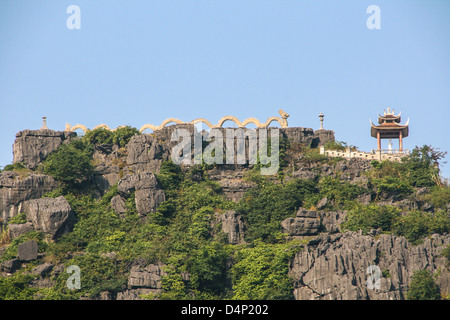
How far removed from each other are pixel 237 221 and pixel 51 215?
8953mm

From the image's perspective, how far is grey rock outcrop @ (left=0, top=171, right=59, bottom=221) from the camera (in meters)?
55.9

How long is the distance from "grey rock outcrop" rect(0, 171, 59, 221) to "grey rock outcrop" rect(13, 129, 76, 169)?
2051mm

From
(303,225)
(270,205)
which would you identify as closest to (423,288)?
(303,225)

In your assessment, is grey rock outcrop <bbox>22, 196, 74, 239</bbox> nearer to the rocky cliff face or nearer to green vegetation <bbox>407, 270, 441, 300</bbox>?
the rocky cliff face

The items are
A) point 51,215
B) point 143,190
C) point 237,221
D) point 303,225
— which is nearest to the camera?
point 303,225

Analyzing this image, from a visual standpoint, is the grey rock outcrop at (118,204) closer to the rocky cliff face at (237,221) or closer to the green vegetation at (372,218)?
the rocky cliff face at (237,221)

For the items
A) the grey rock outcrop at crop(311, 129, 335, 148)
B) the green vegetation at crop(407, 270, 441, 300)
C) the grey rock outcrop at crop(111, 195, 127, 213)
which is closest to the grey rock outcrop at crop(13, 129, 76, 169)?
the grey rock outcrop at crop(111, 195, 127, 213)

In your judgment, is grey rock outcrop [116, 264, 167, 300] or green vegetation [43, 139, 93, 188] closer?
grey rock outcrop [116, 264, 167, 300]

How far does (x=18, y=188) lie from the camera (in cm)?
5622

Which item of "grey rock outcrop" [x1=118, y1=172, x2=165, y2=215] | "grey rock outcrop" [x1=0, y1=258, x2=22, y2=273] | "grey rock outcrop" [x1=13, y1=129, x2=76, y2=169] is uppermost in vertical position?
"grey rock outcrop" [x1=13, y1=129, x2=76, y2=169]

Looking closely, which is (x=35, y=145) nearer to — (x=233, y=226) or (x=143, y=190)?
(x=143, y=190)

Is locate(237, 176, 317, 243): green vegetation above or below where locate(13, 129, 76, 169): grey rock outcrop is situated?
below

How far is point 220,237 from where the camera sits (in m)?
53.6

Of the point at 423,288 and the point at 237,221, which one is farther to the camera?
the point at 237,221
